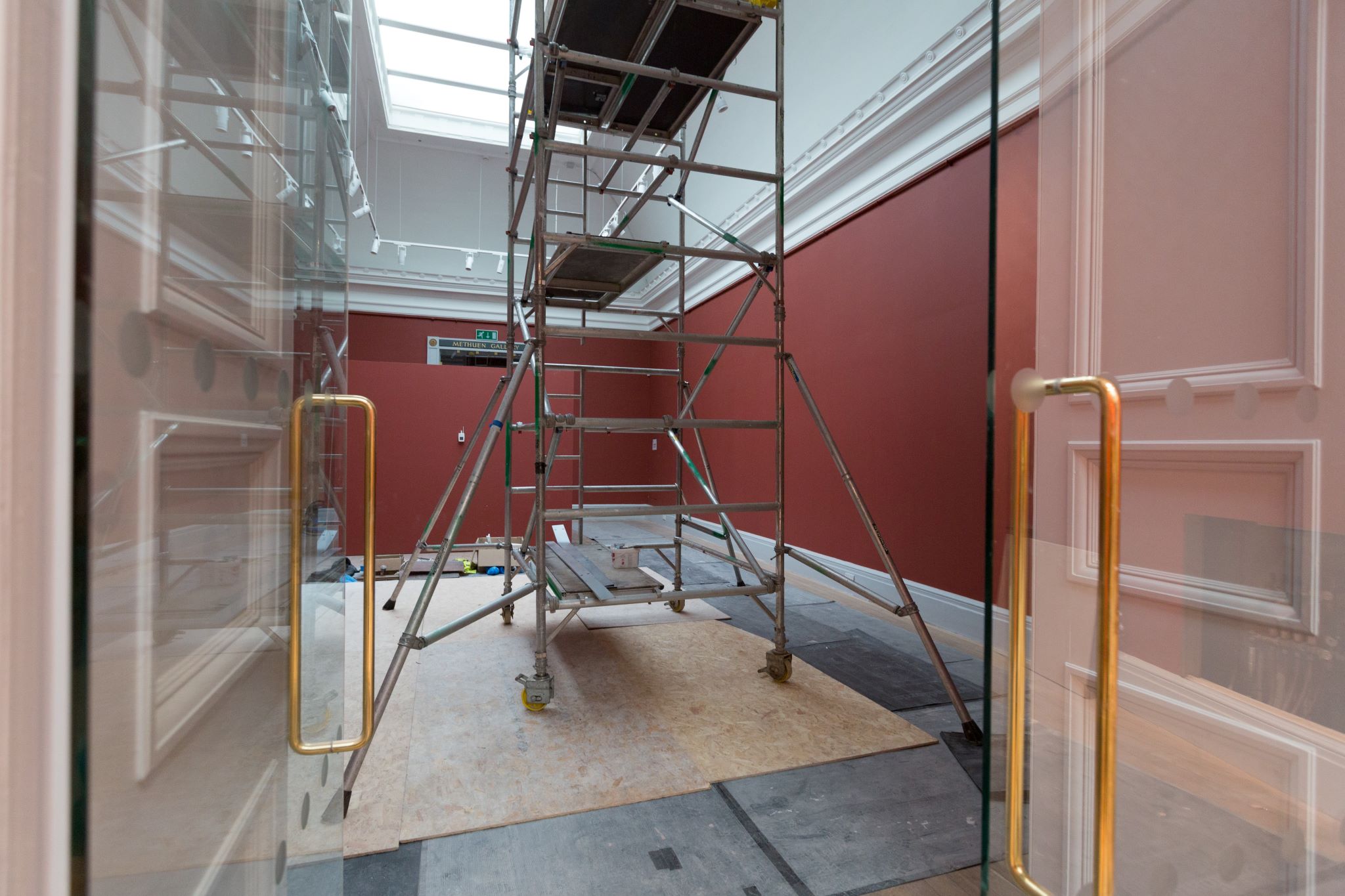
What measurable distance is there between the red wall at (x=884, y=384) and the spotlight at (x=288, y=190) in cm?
76

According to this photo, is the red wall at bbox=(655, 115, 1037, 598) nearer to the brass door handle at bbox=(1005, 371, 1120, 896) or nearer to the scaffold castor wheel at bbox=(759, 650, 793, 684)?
the scaffold castor wheel at bbox=(759, 650, 793, 684)

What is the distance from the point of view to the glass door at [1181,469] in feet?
1.92

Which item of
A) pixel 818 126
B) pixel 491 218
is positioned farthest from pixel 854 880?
pixel 491 218

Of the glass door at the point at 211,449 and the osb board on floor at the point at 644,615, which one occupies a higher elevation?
the glass door at the point at 211,449

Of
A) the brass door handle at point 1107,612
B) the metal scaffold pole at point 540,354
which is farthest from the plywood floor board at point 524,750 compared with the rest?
the brass door handle at point 1107,612

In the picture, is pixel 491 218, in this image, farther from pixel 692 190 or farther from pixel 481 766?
pixel 481 766

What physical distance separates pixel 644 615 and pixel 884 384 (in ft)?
→ 5.87

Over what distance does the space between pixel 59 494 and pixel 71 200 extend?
0.14m

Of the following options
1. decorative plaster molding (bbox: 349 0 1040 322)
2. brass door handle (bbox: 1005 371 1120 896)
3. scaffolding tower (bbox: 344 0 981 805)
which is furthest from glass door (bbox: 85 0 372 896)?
decorative plaster molding (bbox: 349 0 1040 322)

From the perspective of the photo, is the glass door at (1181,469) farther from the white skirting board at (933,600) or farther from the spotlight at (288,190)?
the white skirting board at (933,600)

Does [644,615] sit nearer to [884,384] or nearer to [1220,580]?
[884,384]

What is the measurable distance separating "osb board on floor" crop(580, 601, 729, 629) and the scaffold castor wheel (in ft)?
2.94

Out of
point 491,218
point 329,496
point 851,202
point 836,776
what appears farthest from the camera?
point 491,218

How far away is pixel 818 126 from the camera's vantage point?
3.83 meters
